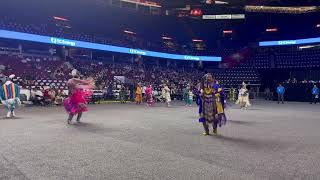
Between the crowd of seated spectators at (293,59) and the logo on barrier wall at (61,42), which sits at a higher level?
→ the logo on barrier wall at (61,42)

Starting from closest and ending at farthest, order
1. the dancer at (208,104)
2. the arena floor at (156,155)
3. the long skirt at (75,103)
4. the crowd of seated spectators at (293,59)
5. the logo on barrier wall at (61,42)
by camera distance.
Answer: the arena floor at (156,155)
the dancer at (208,104)
the long skirt at (75,103)
the logo on barrier wall at (61,42)
the crowd of seated spectators at (293,59)

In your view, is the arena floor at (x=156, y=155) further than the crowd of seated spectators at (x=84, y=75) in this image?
No

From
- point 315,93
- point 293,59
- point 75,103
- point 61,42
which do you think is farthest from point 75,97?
point 293,59

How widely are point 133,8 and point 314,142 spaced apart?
36.9 m

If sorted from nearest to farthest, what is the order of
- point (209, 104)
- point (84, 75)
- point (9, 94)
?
point (209, 104) < point (9, 94) < point (84, 75)

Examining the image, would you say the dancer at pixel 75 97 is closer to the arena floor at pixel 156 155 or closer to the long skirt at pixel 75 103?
the long skirt at pixel 75 103

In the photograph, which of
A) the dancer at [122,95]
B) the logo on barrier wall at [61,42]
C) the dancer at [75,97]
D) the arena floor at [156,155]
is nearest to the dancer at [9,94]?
the dancer at [75,97]

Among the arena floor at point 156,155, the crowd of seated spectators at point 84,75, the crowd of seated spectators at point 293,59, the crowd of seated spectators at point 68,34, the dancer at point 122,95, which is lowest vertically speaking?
the arena floor at point 156,155

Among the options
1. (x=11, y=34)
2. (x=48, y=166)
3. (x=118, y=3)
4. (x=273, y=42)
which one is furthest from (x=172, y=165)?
(x=273, y=42)

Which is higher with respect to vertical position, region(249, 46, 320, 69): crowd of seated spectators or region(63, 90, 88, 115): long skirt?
region(249, 46, 320, 69): crowd of seated spectators

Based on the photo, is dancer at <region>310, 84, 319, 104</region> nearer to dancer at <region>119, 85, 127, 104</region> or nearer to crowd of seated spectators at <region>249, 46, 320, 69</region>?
crowd of seated spectators at <region>249, 46, 320, 69</region>

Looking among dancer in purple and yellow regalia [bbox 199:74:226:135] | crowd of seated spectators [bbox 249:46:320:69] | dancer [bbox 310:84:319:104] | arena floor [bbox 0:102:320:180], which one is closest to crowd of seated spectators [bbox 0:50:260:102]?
crowd of seated spectators [bbox 249:46:320:69]

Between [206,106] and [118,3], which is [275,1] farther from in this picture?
[206,106]

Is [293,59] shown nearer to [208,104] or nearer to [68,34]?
[68,34]
